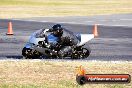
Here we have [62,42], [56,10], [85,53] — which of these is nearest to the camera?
[62,42]

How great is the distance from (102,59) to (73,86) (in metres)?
6.35

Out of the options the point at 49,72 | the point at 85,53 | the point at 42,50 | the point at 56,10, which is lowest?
the point at 49,72

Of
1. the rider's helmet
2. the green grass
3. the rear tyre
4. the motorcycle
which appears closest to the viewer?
the rider's helmet

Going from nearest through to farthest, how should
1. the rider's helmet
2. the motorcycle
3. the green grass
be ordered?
1. the rider's helmet
2. the motorcycle
3. the green grass

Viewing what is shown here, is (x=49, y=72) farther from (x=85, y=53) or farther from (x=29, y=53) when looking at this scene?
(x=85, y=53)

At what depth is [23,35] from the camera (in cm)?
2925

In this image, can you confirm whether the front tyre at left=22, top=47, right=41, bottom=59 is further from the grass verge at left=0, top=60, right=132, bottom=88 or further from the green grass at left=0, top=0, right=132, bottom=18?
the green grass at left=0, top=0, right=132, bottom=18

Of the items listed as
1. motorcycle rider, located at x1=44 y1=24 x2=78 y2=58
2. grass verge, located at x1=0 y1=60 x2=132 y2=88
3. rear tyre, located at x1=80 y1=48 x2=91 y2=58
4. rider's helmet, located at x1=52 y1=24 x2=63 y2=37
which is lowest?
grass verge, located at x1=0 y1=60 x2=132 y2=88

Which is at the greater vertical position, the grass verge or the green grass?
Answer: the green grass

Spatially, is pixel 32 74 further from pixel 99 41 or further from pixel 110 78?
pixel 99 41

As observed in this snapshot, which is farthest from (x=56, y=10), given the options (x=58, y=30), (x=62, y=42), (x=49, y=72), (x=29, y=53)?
(x=49, y=72)

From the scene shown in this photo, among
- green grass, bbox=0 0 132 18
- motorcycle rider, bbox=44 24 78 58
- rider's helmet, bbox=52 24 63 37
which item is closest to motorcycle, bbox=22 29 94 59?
motorcycle rider, bbox=44 24 78 58

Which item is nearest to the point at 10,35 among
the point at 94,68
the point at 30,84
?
the point at 94,68

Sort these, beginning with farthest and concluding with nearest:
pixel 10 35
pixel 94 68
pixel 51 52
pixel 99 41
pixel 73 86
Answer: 1. pixel 10 35
2. pixel 99 41
3. pixel 51 52
4. pixel 94 68
5. pixel 73 86
